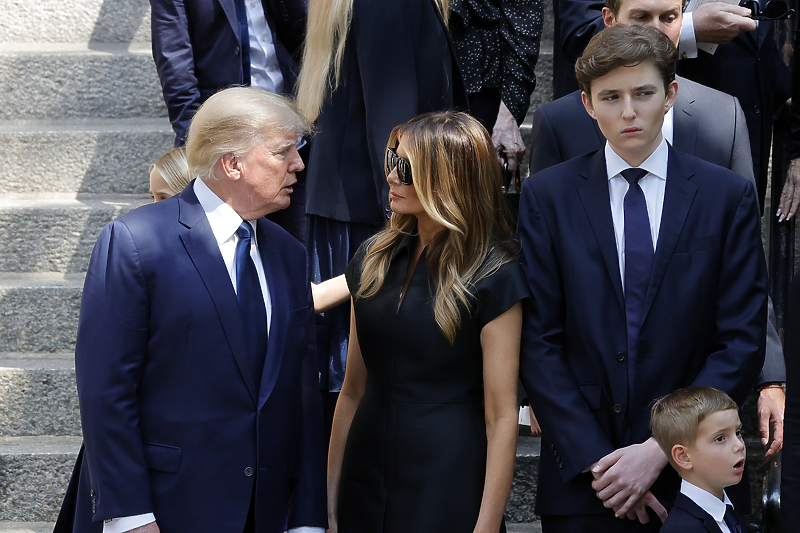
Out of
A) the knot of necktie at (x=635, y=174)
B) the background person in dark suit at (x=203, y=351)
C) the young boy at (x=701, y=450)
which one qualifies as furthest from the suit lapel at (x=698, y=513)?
the background person in dark suit at (x=203, y=351)

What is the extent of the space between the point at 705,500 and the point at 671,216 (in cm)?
68

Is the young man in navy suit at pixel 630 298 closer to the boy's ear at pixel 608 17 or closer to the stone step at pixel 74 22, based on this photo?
the boy's ear at pixel 608 17

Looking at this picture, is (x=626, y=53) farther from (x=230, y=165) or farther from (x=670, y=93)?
(x=230, y=165)

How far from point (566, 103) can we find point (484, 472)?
3.55ft

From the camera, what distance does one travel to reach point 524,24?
10.9 ft

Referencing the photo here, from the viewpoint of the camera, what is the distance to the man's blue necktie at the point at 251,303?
2.09m

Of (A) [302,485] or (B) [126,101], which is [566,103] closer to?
(A) [302,485]

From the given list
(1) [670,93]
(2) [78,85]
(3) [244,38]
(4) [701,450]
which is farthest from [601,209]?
(2) [78,85]

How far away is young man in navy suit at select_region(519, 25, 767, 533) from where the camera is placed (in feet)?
6.93

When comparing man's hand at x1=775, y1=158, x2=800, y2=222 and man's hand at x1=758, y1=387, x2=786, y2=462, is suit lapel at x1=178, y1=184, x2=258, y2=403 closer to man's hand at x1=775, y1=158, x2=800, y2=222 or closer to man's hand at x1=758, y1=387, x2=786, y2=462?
man's hand at x1=758, y1=387, x2=786, y2=462

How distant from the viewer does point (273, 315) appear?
2.14m

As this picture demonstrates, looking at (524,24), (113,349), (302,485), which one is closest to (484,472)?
(302,485)

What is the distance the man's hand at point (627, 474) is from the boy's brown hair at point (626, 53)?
0.90 m

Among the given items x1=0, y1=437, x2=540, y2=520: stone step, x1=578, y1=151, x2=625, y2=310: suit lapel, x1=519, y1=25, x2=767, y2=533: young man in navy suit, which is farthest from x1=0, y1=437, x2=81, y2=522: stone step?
x1=578, y1=151, x2=625, y2=310: suit lapel
